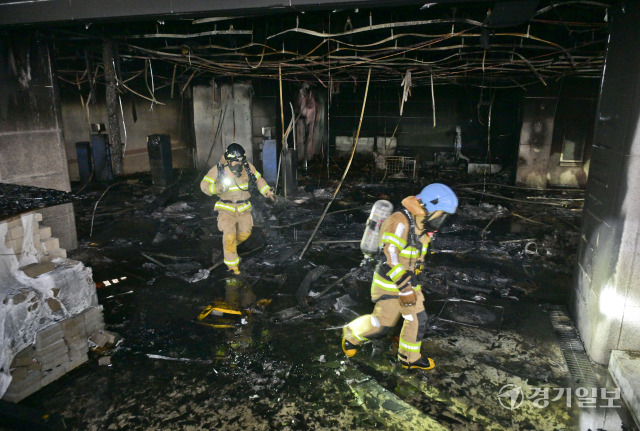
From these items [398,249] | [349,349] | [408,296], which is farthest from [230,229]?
[408,296]

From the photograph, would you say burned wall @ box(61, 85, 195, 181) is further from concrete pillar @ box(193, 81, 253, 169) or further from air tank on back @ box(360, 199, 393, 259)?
air tank on back @ box(360, 199, 393, 259)

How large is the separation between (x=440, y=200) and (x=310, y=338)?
2347 mm

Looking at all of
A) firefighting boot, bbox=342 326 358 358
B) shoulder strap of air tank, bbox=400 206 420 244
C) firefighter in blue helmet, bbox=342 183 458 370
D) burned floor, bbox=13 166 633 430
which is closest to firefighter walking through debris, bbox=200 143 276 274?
burned floor, bbox=13 166 633 430

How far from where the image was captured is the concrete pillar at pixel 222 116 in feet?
43.8

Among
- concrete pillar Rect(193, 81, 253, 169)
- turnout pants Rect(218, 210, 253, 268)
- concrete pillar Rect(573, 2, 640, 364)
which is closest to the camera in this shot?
concrete pillar Rect(573, 2, 640, 364)

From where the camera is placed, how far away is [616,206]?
4059 mm

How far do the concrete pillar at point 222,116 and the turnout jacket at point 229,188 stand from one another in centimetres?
679

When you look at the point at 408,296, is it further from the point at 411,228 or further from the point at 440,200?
the point at 440,200

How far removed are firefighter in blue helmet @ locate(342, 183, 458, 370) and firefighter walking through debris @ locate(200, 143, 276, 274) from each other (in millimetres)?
3096

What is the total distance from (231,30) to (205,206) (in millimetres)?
5836

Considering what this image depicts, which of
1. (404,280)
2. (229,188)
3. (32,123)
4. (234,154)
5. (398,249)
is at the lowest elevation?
(404,280)

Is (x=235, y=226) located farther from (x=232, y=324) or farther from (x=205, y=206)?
(x=205, y=206)

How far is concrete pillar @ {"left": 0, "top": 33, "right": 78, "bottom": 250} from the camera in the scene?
6.33 metres

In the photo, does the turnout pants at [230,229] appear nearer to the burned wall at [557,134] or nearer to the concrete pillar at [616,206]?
the concrete pillar at [616,206]
